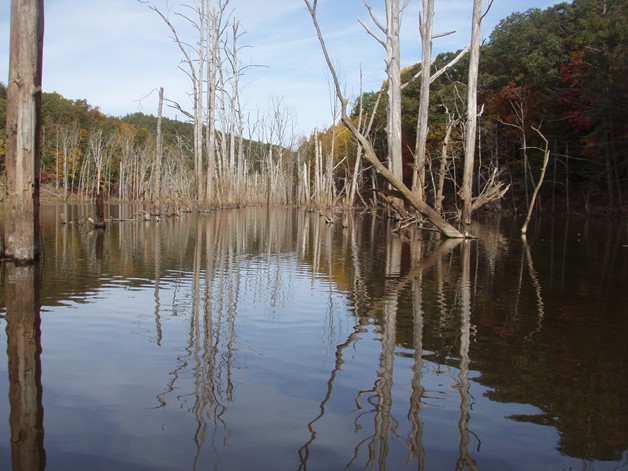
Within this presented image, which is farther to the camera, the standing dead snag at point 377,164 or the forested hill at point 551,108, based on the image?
the forested hill at point 551,108

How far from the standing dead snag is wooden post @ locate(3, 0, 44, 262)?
5221 millimetres

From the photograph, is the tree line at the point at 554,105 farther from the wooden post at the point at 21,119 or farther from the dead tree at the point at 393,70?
the wooden post at the point at 21,119

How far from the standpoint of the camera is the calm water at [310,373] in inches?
104

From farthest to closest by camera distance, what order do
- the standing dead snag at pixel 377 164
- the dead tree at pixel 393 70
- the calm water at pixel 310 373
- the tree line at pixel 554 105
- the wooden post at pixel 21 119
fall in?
the tree line at pixel 554 105 → the dead tree at pixel 393 70 → the standing dead snag at pixel 377 164 → the wooden post at pixel 21 119 → the calm water at pixel 310 373

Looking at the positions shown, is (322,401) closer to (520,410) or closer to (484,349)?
(520,410)

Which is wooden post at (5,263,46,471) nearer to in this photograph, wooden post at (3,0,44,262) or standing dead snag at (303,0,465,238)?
wooden post at (3,0,44,262)

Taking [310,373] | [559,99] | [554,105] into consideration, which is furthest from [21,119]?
[554,105]

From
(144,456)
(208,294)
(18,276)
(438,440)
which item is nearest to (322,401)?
(438,440)

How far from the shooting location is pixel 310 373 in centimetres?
375

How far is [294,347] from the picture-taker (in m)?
4.39

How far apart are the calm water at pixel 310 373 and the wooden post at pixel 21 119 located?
766 mm

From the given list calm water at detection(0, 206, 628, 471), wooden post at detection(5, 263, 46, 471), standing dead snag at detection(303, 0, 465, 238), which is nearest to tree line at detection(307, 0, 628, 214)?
standing dead snag at detection(303, 0, 465, 238)

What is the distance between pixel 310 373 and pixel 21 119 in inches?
265

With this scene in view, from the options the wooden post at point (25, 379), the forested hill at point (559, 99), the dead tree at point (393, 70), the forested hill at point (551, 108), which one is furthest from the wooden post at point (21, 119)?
the forested hill at point (559, 99)
